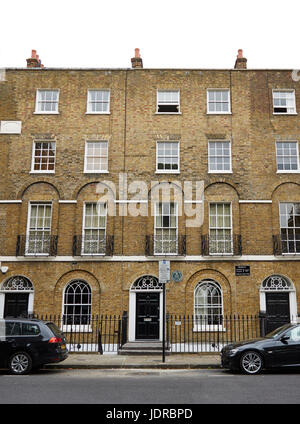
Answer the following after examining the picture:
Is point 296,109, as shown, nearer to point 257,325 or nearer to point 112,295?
point 257,325

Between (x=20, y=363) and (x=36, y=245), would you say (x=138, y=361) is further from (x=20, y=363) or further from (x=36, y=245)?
(x=36, y=245)

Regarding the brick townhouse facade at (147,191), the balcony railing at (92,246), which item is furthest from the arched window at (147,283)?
the balcony railing at (92,246)

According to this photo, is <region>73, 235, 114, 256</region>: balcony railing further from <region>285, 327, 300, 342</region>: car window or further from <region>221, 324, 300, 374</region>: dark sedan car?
<region>285, 327, 300, 342</region>: car window

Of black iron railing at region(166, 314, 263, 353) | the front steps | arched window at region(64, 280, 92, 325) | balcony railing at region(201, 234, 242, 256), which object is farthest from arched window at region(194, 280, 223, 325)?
arched window at region(64, 280, 92, 325)

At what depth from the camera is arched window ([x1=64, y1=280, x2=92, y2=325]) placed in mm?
18891

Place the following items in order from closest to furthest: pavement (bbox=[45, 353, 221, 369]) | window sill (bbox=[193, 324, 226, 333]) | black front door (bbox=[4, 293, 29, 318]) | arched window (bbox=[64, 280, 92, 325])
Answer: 1. pavement (bbox=[45, 353, 221, 369])
2. window sill (bbox=[193, 324, 226, 333])
3. arched window (bbox=[64, 280, 92, 325])
4. black front door (bbox=[4, 293, 29, 318])

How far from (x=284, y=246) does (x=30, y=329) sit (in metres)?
12.1

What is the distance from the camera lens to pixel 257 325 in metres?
18.5

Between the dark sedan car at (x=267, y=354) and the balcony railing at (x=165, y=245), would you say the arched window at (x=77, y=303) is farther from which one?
the dark sedan car at (x=267, y=354)

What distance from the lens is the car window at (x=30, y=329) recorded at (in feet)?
40.2

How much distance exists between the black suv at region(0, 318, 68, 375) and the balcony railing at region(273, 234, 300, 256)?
11039 millimetres

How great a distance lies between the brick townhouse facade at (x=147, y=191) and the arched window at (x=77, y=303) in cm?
5
